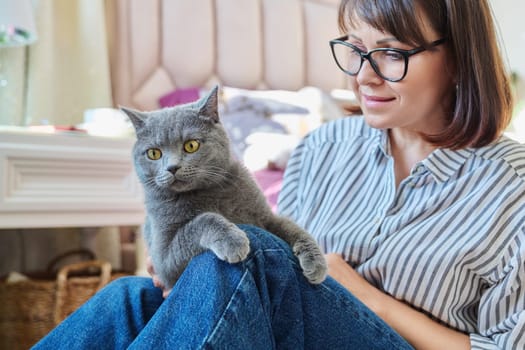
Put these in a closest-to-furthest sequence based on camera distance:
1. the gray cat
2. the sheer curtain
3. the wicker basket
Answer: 1. the gray cat
2. the wicker basket
3. the sheer curtain

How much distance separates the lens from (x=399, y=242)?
93cm

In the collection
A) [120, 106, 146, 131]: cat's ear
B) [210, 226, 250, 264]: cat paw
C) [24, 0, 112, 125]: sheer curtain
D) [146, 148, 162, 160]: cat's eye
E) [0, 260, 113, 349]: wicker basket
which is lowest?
[0, 260, 113, 349]: wicker basket

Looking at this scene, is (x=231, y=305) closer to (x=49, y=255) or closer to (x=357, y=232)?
(x=357, y=232)

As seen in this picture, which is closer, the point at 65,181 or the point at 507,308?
the point at 507,308

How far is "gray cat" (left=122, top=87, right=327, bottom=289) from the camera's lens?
0.78m

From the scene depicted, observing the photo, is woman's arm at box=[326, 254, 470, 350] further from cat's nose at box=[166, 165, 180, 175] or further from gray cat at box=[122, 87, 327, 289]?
cat's nose at box=[166, 165, 180, 175]

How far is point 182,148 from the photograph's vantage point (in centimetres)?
86

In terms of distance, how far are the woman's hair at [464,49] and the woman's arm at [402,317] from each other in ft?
1.01

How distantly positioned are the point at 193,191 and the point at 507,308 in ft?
1.78

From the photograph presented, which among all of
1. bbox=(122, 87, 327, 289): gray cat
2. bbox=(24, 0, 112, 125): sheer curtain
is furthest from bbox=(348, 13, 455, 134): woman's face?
bbox=(24, 0, 112, 125): sheer curtain

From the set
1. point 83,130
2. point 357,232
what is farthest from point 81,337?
point 83,130

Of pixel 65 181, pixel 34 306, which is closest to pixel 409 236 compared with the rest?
pixel 65 181

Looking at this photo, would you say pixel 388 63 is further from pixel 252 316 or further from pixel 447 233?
pixel 252 316

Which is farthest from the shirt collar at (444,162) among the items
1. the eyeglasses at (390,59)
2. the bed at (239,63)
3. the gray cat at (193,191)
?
the bed at (239,63)
